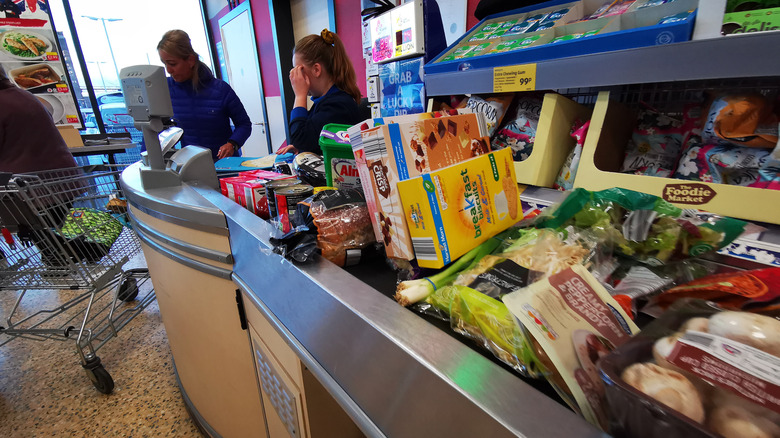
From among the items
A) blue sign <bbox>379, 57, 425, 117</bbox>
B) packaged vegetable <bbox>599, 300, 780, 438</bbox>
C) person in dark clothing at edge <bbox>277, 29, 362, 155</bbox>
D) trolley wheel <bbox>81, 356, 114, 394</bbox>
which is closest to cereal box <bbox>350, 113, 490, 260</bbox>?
packaged vegetable <bbox>599, 300, 780, 438</bbox>

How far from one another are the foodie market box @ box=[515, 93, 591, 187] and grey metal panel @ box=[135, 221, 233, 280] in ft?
3.14

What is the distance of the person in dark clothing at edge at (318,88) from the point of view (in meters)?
1.89

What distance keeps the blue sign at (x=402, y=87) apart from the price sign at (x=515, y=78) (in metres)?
0.52

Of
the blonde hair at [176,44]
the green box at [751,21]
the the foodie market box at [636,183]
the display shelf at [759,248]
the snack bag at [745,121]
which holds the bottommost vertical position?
the display shelf at [759,248]

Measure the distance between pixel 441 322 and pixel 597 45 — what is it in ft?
2.69

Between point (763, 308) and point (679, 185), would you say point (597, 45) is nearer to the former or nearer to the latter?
point (679, 185)

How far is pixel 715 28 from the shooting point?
2.40 ft

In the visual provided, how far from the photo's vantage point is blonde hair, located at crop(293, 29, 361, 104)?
6.21 ft

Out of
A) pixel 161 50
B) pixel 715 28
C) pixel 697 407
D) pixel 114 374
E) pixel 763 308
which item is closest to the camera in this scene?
pixel 697 407

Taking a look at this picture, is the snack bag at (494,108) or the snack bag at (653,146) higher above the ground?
the snack bag at (494,108)

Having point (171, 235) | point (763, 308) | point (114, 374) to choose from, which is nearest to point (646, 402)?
point (763, 308)

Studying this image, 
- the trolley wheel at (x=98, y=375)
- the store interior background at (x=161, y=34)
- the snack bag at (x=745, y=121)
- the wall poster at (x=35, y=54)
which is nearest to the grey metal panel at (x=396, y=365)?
the snack bag at (x=745, y=121)

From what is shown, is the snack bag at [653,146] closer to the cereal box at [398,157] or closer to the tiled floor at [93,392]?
the cereal box at [398,157]

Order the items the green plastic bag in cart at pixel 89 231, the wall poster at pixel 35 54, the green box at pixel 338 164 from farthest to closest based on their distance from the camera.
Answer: the wall poster at pixel 35 54, the green plastic bag in cart at pixel 89 231, the green box at pixel 338 164
